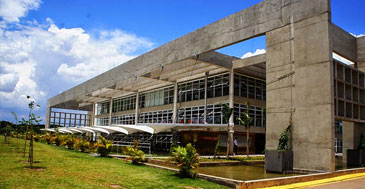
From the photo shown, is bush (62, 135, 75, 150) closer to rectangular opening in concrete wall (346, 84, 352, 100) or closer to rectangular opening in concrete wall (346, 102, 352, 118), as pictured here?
rectangular opening in concrete wall (346, 102, 352, 118)

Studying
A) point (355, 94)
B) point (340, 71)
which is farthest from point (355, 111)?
point (340, 71)

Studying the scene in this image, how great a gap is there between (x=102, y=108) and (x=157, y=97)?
2063cm

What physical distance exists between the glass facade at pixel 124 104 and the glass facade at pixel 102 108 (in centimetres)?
341

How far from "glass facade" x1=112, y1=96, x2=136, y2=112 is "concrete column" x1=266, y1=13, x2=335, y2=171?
31.4 metres

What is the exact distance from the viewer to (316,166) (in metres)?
14.9

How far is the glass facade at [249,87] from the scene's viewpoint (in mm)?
29781

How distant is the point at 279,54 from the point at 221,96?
12.9 metres


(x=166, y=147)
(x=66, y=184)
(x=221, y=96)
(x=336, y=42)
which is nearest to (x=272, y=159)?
(x=336, y=42)

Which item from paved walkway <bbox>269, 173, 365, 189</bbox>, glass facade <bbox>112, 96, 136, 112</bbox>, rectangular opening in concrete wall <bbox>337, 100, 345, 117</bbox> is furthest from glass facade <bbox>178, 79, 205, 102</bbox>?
paved walkway <bbox>269, 173, 365, 189</bbox>

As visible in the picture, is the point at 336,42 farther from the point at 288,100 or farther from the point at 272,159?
the point at 272,159

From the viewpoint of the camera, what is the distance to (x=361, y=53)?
20.0 metres

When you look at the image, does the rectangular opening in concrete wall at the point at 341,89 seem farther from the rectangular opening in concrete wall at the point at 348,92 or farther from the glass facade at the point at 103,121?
the glass facade at the point at 103,121

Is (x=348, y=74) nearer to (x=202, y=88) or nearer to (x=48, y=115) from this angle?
(x=202, y=88)

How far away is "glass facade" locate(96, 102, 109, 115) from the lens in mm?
55438
